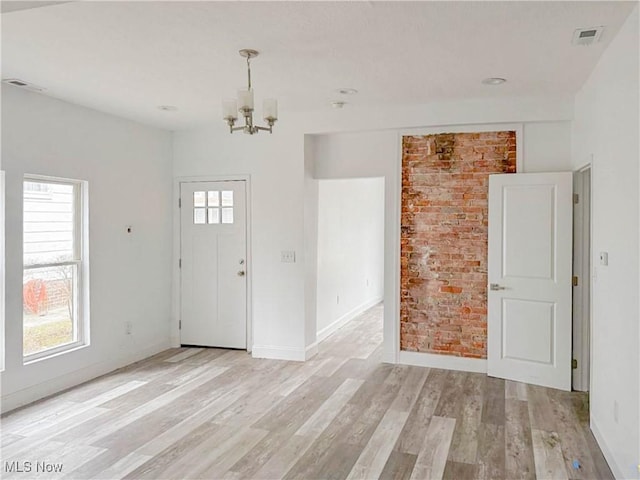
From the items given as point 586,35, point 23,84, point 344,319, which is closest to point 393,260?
point 344,319

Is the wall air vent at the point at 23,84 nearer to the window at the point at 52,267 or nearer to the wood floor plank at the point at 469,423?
the window at the point at 52,267

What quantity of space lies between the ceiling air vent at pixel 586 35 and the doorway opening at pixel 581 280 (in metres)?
1.59

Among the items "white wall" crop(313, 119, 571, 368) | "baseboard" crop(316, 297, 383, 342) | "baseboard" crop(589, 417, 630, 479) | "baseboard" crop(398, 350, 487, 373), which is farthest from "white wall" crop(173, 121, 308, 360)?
"baseboard" crop(589, 417, 630, 479)

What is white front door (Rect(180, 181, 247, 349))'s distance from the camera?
570 centimetres

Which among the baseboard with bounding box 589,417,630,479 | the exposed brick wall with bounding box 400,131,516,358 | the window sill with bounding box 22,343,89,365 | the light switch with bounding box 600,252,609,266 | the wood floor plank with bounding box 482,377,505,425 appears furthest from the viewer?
the exposed brick wall with bounding box 400,131,516,358

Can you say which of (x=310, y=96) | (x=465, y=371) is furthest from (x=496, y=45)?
(x=465, y=371)

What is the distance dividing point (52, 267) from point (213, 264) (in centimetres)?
179

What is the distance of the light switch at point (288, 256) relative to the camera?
17.5 ft

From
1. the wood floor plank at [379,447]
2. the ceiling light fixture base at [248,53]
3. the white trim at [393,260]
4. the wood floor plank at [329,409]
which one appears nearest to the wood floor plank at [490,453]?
the wood floor plank at [379,447]

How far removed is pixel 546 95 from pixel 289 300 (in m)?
3.22

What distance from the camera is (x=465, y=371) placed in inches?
192

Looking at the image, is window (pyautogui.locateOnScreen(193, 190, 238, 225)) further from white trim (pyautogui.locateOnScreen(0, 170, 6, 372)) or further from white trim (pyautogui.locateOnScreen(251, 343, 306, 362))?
white trim (pyautogui.locateOnScreen(0, 170, 6, 372))

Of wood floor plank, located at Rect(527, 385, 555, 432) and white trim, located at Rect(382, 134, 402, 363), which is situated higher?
white trim, located at Rect(382, 134, 402, 363)

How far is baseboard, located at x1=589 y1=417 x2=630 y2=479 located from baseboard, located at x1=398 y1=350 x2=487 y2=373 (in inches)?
53.9
